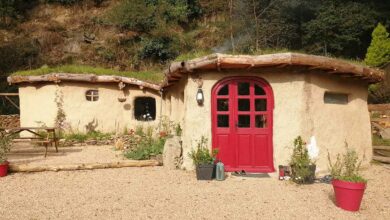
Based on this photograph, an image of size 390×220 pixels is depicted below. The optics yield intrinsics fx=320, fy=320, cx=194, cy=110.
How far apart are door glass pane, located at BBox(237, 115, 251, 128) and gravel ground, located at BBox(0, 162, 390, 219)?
51.1 inches

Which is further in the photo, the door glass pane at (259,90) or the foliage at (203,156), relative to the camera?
the door glass pane at (259,90)

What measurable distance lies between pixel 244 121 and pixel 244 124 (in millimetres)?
75

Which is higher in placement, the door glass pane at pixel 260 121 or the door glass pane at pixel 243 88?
the door glass pane at pixel 243 88

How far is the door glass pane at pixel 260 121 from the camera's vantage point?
773cm

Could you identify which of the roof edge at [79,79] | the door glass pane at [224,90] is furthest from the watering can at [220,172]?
the roof edge at [79,79]

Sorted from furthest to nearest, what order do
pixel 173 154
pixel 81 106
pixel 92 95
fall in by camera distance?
pixel 92 95 → pixel 81 106 → pixel 173 154

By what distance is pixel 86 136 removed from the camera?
43.6ft

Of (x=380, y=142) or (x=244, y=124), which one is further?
(x=380, y=142)

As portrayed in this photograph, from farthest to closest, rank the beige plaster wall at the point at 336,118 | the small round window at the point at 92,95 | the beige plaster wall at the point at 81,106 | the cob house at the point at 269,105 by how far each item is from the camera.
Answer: the small round window at the point at 92,95 → the beige plaster wall at the point at 81,106 → the beige plaster wall at the point at 336,118 → the cob house at the point at 269,105

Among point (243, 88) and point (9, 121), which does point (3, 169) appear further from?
point (9, 121)

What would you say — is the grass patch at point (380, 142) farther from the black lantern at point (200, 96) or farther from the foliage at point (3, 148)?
the foliage at point (3, 148)

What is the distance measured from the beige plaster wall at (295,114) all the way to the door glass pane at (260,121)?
26 cm

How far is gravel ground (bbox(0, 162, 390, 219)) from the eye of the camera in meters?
5.05

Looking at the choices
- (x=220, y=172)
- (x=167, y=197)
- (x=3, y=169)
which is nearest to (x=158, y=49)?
(x=3, y=169)
